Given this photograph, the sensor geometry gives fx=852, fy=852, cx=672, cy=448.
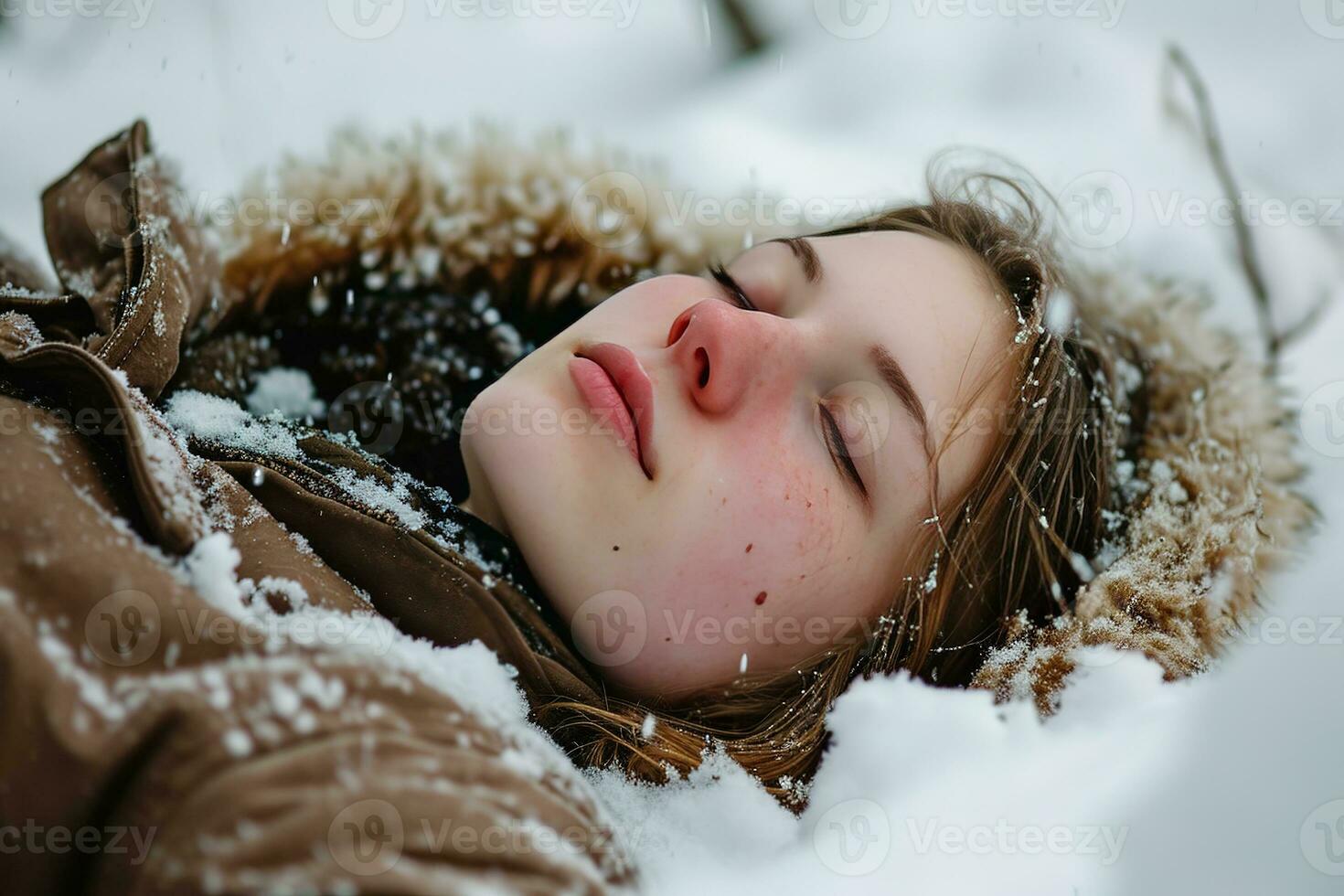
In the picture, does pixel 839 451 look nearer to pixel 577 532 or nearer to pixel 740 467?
pixel 740 467

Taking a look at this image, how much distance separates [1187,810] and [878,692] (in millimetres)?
383

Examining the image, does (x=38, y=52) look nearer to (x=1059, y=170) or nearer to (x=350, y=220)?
(x=350, y=220)

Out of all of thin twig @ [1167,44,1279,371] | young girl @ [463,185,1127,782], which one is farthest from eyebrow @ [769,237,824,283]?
thin twig @ [1167,44,1279,371]

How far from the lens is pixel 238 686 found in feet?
2.04

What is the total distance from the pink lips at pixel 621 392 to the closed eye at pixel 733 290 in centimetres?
18

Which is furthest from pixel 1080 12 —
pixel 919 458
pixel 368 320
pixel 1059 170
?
pixel 368 320

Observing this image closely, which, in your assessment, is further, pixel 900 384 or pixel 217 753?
pixel 900 384

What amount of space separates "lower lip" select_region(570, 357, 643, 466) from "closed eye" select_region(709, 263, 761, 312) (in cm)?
21

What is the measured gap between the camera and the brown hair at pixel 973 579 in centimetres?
100

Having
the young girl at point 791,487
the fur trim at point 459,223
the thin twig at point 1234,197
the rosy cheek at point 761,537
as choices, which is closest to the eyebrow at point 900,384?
the young girl at point 791,487

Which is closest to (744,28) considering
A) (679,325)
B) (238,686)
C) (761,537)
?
(679,325)

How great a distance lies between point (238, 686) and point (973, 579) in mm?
833

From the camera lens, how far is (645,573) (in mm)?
957

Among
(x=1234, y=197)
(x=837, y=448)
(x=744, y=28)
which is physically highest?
(x=744, y=28)
